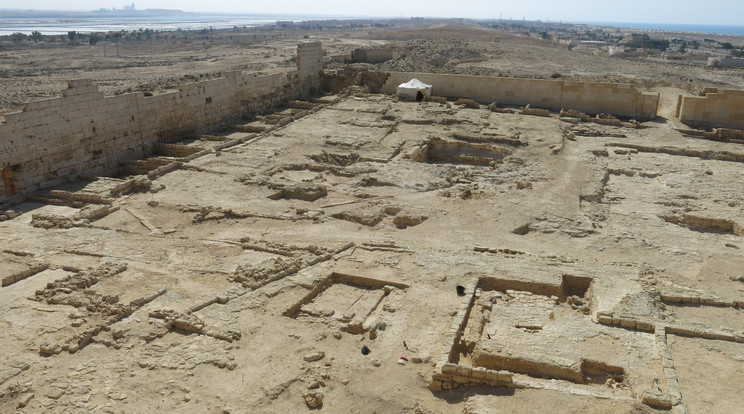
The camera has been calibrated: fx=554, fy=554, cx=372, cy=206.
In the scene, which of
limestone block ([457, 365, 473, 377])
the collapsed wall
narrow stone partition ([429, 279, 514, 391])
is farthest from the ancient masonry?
limestone block ([457, 365, 473, 377])

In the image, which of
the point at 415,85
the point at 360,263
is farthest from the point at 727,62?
the point at 360,263

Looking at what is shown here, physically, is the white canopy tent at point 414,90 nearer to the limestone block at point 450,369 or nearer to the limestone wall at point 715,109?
the limestone wall at point 715,109

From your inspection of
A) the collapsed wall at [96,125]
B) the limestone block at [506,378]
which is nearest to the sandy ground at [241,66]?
the collapsed wall at [96,125]

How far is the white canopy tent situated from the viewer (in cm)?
2596

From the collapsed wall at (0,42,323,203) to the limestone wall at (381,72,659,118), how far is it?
940cm

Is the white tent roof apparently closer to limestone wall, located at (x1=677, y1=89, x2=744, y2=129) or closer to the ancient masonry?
the ancient masonry

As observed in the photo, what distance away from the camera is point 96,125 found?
54.6 feet

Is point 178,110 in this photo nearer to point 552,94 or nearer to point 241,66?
point 552,94

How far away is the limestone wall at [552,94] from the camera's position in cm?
A: 2369

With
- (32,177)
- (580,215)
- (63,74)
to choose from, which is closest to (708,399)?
(580,215)

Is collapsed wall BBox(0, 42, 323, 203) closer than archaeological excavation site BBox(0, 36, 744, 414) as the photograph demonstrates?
No

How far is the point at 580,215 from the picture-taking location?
44.0 feet

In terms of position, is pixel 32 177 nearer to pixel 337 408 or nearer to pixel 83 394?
pixel 83 394

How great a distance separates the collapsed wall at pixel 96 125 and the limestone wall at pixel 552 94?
→ 9.40 meters
